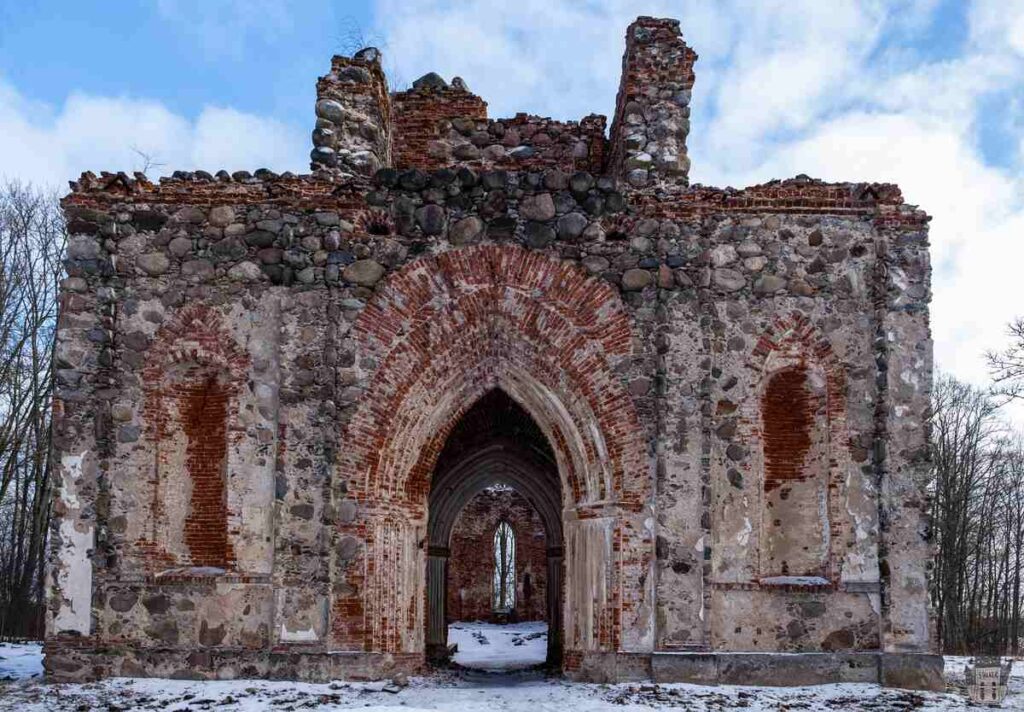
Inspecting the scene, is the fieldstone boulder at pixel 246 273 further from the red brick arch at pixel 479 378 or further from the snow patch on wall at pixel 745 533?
the snow patch on wall at pixel 745 533

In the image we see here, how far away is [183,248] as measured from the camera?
10.4m

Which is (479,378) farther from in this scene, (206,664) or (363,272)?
(206,664)

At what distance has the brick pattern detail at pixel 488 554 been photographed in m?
24.9

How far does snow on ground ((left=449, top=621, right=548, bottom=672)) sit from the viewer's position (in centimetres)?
1578

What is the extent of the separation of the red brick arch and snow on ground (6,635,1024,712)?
3.15 ft

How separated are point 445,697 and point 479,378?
3079mm

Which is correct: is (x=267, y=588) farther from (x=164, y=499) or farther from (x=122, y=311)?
(x=122, y=311)

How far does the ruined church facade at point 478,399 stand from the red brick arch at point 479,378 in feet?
0.09

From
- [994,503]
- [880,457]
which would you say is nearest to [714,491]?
[880,457]

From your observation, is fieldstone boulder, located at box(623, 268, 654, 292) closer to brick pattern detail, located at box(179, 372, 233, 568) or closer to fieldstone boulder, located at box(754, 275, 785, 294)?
fieldstone boulder, located at box(754, 275, 785, 294)

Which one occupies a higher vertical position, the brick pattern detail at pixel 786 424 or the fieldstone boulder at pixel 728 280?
the fieldstone boulder at pixel 728 280

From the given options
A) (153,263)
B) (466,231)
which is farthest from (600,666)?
(153,263)

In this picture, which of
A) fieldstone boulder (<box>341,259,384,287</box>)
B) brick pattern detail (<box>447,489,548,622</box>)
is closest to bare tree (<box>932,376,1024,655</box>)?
brick pattern detail (<box>447,489,548,622</box>)

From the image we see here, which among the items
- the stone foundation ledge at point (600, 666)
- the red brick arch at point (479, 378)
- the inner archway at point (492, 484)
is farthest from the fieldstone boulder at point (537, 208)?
the stone foundation ledge at point (600, 666)
